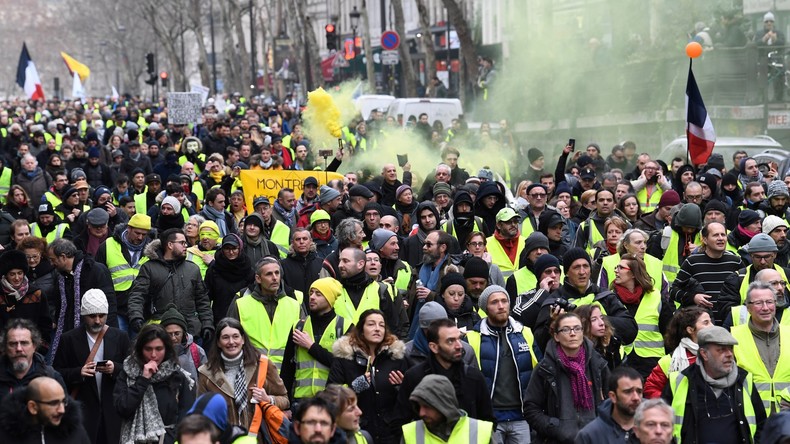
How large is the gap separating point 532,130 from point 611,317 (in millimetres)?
23641

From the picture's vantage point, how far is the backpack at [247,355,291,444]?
8.34 meters

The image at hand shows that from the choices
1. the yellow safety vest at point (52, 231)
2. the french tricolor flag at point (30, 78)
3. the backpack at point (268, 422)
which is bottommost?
the backpack at point (268, 422)

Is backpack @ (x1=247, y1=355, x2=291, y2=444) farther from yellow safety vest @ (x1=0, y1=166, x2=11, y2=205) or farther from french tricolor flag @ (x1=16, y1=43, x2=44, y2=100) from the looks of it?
french tricolor flag @ (x1=16, y1=43, x2=44, y2=100)

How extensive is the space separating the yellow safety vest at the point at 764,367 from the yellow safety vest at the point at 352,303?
2469mm

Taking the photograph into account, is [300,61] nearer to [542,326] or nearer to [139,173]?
[139,173]

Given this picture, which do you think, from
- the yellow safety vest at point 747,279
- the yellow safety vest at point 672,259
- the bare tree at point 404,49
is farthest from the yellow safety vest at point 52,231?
the bare tree at point 404,49

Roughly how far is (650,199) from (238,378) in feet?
27.4

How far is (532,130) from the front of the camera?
3297cm

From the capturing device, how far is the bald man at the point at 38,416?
296 inches

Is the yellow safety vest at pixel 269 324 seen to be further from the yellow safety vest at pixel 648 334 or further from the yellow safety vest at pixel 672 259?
the yellow safety vest at pixel 672 259

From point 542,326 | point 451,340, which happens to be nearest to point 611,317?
point 542,326

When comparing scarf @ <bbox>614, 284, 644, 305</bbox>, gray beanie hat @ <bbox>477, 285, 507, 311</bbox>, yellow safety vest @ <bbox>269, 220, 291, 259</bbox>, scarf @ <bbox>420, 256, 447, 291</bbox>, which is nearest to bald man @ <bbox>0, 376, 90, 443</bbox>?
gray beanie hat @ <bbox>477, 285, 507, 311</bbox>

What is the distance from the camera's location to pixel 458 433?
741cm

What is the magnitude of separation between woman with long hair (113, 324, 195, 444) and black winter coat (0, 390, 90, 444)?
83 cm
